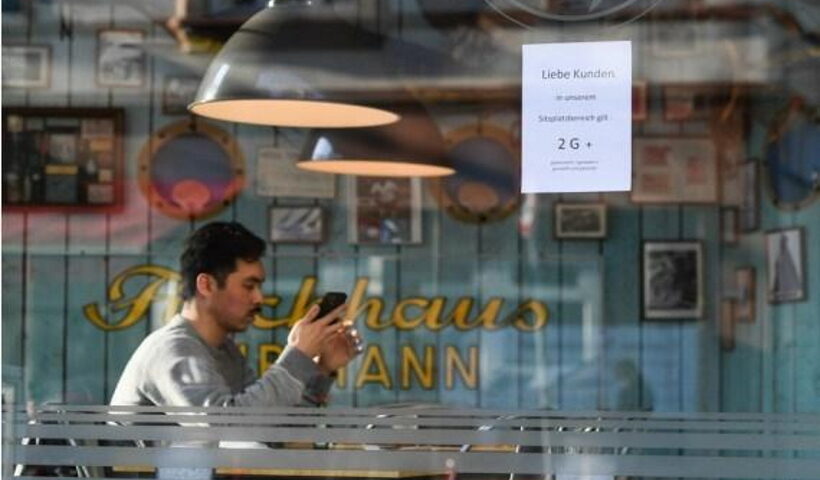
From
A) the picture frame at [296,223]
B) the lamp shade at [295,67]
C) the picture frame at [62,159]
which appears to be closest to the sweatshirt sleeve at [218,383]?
the picture frame at [62,159]

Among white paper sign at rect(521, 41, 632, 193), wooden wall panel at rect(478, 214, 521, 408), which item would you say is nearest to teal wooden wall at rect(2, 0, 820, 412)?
wooden wall panel at rect(478, 214, 521, 408)

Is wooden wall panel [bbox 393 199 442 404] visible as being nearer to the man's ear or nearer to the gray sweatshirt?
the man's ear

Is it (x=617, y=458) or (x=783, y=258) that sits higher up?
(x=783, y=258)

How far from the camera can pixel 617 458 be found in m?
2.78

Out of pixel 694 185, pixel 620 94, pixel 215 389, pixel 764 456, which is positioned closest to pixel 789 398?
pixel 764 456

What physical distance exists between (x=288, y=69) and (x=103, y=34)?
1.37 ft

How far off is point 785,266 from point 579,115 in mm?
1860

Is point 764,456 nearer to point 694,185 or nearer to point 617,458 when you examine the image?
point 617,458

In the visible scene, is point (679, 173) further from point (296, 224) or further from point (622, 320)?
point (296, 224)

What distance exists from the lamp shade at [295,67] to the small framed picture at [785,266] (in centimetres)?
122

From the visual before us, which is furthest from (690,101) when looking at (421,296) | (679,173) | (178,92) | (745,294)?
(178,92)

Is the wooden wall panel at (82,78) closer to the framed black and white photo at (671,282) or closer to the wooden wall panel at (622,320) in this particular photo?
the wooden wall panel at (622,320)

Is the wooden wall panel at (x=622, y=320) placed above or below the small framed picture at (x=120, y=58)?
below

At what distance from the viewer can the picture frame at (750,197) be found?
4770 millimetres
